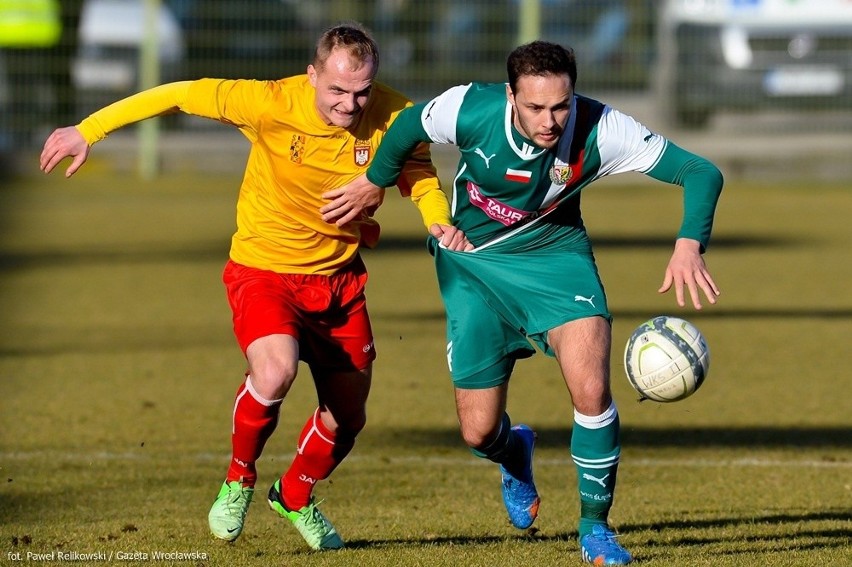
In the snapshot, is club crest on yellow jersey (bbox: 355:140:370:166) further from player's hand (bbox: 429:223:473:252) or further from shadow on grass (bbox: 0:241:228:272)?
shadow on grass (bbox: 0:241:228:272)

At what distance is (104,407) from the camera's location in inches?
A: 379

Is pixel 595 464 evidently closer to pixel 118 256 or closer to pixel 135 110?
pixel 135 110

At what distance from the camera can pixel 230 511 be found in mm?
6082

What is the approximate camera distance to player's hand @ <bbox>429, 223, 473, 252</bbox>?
6042 millimetres

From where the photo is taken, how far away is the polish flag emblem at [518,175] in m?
6.05

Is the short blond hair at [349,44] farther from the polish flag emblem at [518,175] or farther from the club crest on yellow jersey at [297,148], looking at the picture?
the polish flag emblem at [518,175]

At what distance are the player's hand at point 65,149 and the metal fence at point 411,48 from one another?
18629 millimetres

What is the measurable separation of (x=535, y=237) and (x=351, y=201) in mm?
738

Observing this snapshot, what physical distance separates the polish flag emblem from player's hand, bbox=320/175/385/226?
1.74 feet

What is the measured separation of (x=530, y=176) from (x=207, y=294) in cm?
928

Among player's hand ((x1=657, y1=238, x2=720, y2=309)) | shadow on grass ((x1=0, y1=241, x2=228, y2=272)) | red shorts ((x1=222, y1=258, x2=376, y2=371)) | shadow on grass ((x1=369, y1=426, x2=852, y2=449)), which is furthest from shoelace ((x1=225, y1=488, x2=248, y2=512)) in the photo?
shadow on grass ((x1=0, y1=241, x2=228, y2=272))

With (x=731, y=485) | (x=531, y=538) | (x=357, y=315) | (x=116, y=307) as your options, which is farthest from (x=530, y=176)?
(x=116, y=307)

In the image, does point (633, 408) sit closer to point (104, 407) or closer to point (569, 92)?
point (104, 407)

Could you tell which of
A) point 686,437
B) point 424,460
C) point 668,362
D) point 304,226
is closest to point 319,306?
point 304,226
